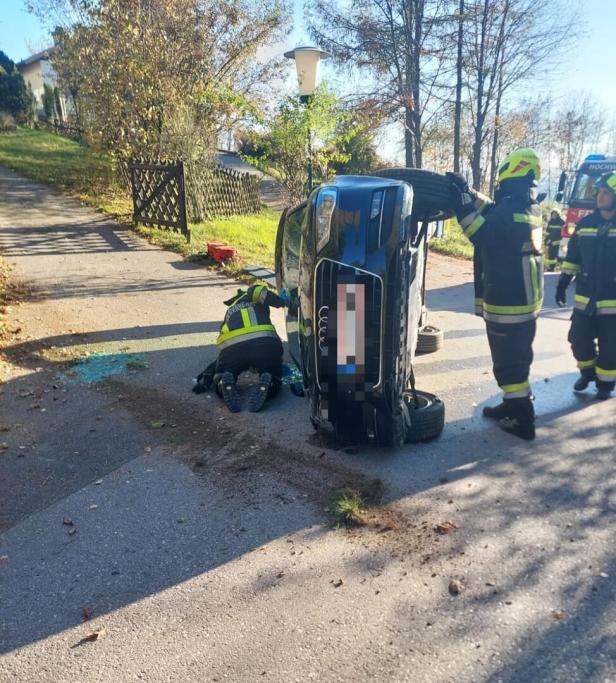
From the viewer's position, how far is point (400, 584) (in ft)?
8.57

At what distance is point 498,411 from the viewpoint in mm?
4367

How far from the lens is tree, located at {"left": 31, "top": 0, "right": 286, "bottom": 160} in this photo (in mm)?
13242

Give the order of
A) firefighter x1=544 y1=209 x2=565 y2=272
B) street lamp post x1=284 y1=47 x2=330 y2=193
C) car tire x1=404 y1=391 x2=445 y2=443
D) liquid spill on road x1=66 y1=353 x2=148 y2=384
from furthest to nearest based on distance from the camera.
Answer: firefighter x1=544 y1=209 x2=565 y2=272
street lamp post x1=284 y1=47 x2=330 y2=193
liquid spill on road x1=66 y1=353 x2=148 y2=384
car tire x1=404 y1=391 x2=445 y2=443

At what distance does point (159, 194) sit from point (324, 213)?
1018 centimetres

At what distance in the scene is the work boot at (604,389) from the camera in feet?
15.8

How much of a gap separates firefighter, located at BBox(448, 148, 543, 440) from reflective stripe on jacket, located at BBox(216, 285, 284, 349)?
191cm

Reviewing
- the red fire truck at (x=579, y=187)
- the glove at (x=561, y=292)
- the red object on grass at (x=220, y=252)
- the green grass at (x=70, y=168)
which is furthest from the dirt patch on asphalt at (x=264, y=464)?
the red fire truck at (x=579, y=187)

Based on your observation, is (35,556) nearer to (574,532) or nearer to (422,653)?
(422,653)

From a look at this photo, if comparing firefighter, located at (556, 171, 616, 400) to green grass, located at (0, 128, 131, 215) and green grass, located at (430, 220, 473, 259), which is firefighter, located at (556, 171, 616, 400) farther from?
green grass, located at (0, 128, 131, 215)

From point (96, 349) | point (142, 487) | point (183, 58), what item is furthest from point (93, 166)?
point (142, 487)

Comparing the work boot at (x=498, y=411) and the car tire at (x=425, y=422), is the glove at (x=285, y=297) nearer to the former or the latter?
the car tire at (x=425, y=422)

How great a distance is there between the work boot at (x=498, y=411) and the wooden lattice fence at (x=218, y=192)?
11.0 m

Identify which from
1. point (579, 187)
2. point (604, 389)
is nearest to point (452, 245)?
point (579, 187)

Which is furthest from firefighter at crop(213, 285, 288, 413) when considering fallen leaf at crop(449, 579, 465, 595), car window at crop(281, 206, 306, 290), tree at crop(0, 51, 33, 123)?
tree at crop(0, 51, 33, 123)
